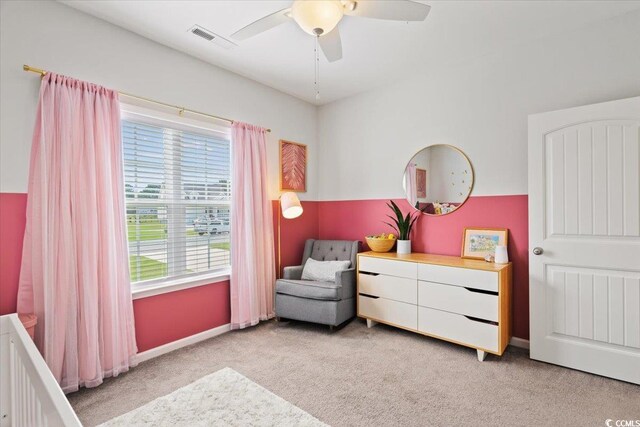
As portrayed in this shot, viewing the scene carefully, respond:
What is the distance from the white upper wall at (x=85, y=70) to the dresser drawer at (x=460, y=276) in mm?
2358

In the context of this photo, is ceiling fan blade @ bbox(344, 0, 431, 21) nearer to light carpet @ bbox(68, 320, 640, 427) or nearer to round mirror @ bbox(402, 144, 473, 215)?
round mirror @ bbox(402, 144, 473, 215)

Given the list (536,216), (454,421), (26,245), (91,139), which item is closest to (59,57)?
(91,139)

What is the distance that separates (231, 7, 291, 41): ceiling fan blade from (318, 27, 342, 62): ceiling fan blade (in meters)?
0.24

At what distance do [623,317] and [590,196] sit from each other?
0.87 metres

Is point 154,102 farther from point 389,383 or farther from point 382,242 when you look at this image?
point 389,383

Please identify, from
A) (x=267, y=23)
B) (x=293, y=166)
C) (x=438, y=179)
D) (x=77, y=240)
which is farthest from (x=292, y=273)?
(x=267, y=23)

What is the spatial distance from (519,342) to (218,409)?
2.54 meters

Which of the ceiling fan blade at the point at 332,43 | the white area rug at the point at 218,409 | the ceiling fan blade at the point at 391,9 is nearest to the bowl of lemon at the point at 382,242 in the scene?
the white area rug at the point at 218,409

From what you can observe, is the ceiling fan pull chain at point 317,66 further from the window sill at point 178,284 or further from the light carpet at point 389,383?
the light carpet at point 389,383

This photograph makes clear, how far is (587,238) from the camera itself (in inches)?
93.5

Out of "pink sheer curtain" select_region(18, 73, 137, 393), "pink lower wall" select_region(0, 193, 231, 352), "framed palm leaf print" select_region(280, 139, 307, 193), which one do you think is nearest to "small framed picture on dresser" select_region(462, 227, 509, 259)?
"framed palm leaf print" select_region(280, 139, 307, 193)

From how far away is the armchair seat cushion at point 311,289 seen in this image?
315 cm

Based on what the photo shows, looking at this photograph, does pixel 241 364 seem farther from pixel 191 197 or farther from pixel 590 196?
pixel 590 196

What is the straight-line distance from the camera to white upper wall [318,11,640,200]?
2.47 meters
